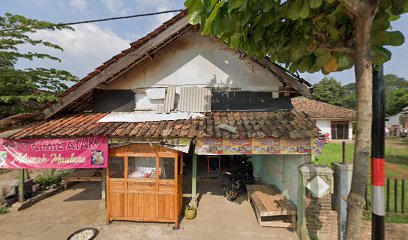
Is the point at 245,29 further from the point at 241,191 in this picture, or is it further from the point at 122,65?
the point at 241,191

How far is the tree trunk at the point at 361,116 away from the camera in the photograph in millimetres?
2240

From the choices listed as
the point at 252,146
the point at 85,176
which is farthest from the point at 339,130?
the point at 85,176

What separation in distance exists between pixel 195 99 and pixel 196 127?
168cm

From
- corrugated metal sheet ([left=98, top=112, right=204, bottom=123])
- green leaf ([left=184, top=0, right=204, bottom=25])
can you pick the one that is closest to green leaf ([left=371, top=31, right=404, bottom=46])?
green leaf ([left=184, top=0, right=204, bottom=25])

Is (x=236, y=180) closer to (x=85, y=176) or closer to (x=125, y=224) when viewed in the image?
(x=125, y=224)

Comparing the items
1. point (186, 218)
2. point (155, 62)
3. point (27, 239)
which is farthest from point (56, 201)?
point (155, 62)

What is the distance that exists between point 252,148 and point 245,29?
426 centimetres

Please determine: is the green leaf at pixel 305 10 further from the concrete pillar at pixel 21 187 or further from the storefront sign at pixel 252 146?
the concrete pillar at pixel 21 187

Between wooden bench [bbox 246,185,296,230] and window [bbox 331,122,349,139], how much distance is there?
2014 cm

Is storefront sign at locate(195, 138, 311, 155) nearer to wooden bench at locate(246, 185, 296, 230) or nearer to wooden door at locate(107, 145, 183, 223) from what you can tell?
wooden door at locate(107, 145, 183, 223)

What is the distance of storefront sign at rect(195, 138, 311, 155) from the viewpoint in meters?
6.23

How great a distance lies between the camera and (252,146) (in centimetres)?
634

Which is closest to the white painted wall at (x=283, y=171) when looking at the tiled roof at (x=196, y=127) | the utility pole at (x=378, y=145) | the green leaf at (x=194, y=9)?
the tiled roof at (x=196, y=127)

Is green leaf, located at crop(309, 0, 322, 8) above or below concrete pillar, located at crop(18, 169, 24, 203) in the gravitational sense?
above
